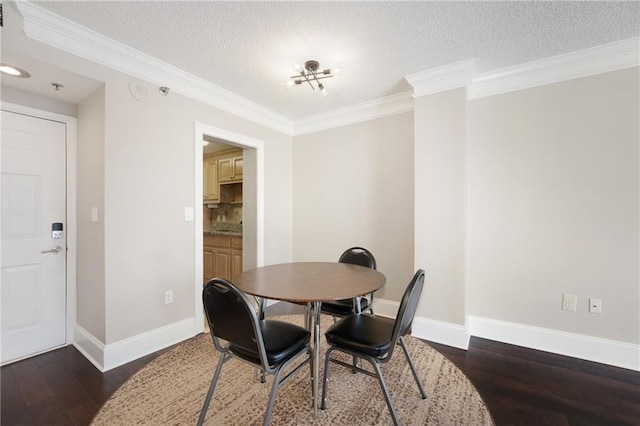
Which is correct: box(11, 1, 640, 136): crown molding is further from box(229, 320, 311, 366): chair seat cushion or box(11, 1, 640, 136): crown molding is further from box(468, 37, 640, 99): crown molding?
box(229, 320, 311, 366): chair seat cushion

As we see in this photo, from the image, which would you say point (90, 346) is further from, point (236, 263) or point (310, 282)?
point (310, 282)

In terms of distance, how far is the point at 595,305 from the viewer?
223 centimetres

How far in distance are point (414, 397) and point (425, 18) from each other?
2.41 metres

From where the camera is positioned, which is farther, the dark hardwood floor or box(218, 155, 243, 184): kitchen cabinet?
box(218, 155, 243, 184): kitchen cabinet

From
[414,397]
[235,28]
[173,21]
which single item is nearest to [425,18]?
[235,28]

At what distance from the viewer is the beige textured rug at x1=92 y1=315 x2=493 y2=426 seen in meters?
1.59

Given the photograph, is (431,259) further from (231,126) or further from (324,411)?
(231,126)

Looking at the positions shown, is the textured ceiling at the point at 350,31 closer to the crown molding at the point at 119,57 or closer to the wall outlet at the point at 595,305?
the crown molding at the point at 119,57

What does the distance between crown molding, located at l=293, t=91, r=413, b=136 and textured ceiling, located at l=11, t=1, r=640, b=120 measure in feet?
1.49

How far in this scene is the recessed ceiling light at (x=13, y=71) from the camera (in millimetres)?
1894

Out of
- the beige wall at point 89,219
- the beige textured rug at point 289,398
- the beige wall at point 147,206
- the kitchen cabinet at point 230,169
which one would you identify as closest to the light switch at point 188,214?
the beige wall at point 147,206

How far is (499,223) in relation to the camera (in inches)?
103

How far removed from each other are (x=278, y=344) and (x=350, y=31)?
80.5 inches

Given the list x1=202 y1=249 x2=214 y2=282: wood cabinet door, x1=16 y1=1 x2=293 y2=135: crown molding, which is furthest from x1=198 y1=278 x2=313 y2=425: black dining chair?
x1=202 y1=249 x2=214 y2=282: wood cabinet door
